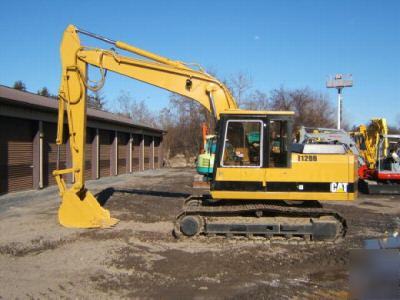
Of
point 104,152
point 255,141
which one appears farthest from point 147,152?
point 255,141

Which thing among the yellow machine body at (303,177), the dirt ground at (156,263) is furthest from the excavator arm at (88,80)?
the yellow machine body at (303,177)

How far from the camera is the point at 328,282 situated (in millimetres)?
7117

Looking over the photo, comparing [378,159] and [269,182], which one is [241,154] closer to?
[269,182]

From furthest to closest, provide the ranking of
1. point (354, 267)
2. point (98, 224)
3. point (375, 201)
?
point (375, 201)
point (98, 224)
point (354, 267)

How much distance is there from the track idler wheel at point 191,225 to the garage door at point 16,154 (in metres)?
9.05

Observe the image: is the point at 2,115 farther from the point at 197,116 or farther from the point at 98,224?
the point at 197,116

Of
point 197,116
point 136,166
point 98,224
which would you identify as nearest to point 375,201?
point 98,224

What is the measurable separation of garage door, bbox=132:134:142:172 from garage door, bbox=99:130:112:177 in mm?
5539

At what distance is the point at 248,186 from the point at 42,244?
440 centimetres

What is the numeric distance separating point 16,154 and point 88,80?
7.07m

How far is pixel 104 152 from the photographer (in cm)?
2761

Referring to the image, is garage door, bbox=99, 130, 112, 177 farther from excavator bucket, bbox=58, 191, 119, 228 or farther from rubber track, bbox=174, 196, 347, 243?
rubber track, bbox=174, 196, 347, 243

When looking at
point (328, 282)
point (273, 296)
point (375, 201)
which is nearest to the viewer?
point (273, 296)

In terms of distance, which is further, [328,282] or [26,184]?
[26,184]
